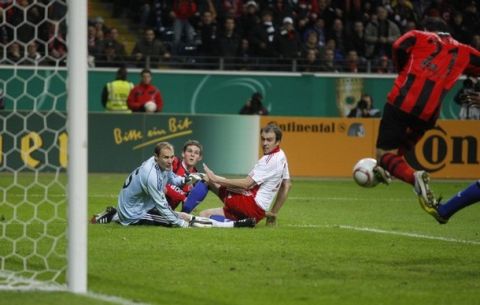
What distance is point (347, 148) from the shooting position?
71.3 feet

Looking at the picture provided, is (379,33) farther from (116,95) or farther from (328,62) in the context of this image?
(116,95)

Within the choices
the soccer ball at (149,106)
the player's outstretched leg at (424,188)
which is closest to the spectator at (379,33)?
the soccer ball at (149,106)

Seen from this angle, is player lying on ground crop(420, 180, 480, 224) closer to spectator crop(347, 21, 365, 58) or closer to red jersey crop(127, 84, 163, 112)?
red jersey crop(127, 84, 163, 112)

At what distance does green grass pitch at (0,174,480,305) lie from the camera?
7543 mm

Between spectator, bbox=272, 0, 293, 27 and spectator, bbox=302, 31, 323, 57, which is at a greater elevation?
spectator, bbox=272, 0, 293, 27

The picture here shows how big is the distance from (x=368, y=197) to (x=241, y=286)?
1003cm

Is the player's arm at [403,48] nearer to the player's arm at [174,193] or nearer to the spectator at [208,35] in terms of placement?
the player's arm at [174,193]

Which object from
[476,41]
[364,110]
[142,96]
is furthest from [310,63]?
[142,96]

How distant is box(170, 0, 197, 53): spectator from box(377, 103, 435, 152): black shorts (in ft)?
52.1

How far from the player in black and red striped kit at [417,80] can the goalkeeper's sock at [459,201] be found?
286mm

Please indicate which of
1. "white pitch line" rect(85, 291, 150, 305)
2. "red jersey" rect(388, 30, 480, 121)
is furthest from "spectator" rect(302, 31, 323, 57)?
"white pitch line" rect(85, 291, 150, 305)

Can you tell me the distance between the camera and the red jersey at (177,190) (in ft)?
42.2

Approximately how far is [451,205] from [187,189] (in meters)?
4.29

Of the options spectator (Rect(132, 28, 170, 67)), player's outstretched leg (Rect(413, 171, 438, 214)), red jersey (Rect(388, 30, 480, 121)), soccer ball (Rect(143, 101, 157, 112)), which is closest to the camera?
player's outstretched leg (Rect(413, 171, 438, 214))
